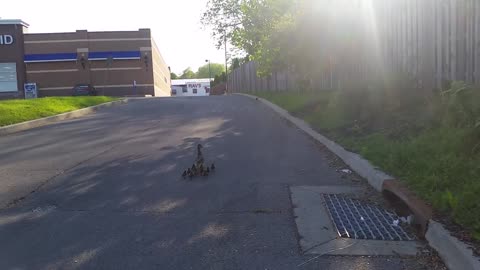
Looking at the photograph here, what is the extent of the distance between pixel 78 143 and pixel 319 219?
24.0ft

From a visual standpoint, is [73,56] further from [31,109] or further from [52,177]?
[52,177]

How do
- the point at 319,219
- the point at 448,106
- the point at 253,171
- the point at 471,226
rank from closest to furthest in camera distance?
the point at 471,226 → the point at 319,219 → the point at 448,106 → the point at 253,171

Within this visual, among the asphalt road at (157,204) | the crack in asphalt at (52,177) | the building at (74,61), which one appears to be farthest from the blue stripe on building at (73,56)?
the crack in asphalt at (52,177)

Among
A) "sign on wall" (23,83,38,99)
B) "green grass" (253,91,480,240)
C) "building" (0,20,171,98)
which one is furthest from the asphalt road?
"building" (0,20,171,98)

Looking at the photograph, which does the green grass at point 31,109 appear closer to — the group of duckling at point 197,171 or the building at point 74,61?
the group of duckling at point 197,171

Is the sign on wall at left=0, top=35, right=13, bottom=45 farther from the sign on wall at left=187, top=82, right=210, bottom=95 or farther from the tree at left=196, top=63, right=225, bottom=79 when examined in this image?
the tree at left=196, top=63, right=225, bottom=79

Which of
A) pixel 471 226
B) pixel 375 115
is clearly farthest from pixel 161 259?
pixel 375 115

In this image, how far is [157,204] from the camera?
5.86 metres

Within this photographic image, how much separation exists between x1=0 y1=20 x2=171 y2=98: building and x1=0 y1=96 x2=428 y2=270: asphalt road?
4375 cm

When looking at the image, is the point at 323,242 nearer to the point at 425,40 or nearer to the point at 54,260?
the point at 54,260

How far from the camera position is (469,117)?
21.3 feet

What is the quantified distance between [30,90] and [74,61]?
5.80 m

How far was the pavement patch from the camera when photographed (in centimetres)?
429

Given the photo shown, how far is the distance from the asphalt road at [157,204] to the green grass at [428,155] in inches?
26.8
